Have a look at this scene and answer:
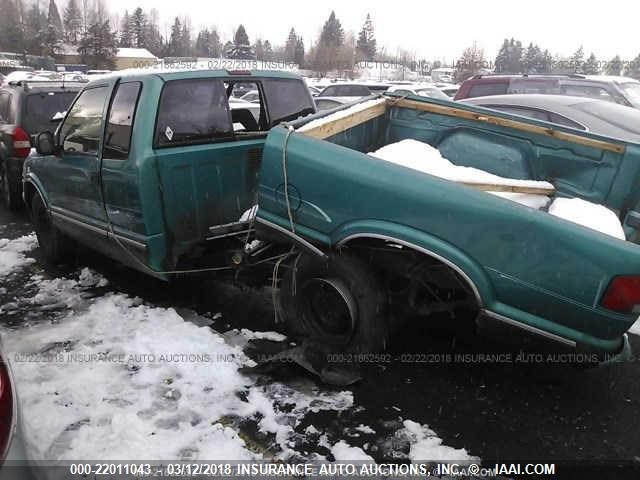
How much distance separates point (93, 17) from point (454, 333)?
119m

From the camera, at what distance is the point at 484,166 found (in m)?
4.18

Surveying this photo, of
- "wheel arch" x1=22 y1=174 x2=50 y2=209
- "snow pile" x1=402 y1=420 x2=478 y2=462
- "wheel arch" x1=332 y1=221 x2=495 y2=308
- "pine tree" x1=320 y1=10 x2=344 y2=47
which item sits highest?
"pine tree" x1=320 y1=10 x2=344 y2=47

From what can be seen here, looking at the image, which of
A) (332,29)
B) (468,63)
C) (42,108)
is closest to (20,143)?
(42,108)

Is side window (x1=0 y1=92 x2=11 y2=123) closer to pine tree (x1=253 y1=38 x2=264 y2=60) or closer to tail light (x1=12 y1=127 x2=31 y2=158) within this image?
tail light (x1=12 y1=127 x2=31 y2=158)

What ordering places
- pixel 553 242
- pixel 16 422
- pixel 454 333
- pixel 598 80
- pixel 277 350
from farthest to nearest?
pixel 598 80 < pixel 454 333 < pixel 277 350 < pixel 553 242 < pixel 16 422

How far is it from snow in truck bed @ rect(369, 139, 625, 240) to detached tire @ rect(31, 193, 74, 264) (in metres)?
3.69

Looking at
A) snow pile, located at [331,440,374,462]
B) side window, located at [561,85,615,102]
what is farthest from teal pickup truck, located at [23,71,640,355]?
side window, located at [561,85,615,102]

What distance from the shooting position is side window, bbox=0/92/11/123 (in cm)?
766

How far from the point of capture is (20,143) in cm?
704

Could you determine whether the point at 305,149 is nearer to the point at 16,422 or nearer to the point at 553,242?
the point at 553,242

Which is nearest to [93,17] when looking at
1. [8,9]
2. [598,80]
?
[8,9]

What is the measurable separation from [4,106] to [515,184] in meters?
8.21

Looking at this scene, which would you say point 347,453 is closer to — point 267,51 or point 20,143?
point 20,143

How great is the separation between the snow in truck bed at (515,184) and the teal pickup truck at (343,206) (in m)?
0.15
